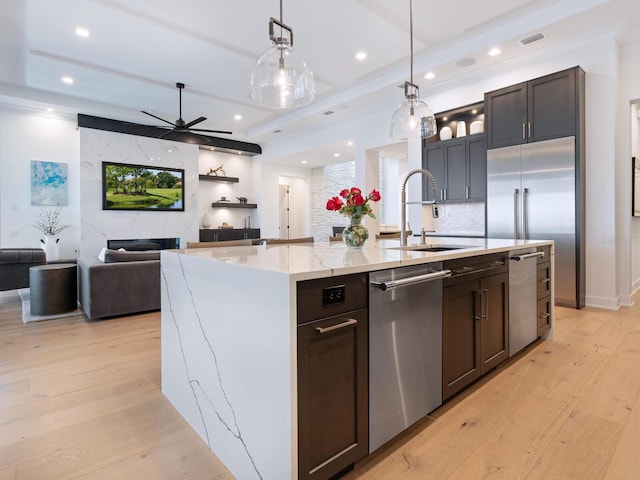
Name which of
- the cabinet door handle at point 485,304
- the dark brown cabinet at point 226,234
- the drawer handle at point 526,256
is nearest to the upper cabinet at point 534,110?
the drawer handle at point 526,256

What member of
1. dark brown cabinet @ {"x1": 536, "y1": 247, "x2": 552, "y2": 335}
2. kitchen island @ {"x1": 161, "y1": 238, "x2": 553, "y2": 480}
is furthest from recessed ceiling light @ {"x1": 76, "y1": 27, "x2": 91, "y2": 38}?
dark brown cabinet @ {"x1": 536, "y1": 247, "x2": 552, "y2": 335}

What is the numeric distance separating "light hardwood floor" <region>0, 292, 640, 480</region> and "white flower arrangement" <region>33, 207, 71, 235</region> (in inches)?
181

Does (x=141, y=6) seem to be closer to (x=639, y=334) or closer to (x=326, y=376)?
(x=326, y=376)

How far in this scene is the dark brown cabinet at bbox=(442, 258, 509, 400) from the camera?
6.14 ft

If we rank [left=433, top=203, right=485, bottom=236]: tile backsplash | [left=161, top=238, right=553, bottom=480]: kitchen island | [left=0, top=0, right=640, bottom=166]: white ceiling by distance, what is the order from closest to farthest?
1. [left=161, top=238, right=553, bottom=480]: kitchen island
2. [left=0, top=0, right=640, bottom=166]: white ceiling
3. [left=433, top=203, right=485, bottom=236]: tile backsplash

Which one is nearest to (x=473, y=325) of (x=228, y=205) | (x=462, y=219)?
(x=462, y=219)

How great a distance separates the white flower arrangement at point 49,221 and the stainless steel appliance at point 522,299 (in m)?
7.53

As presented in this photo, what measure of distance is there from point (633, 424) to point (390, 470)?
50.9 inches

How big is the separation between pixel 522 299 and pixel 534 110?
9.33 feet

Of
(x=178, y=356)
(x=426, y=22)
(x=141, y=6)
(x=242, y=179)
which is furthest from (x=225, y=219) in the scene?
(x=178, y=356)

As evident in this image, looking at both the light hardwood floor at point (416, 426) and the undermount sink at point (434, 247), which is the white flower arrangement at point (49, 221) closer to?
the light hardwood floor at point (416, 426)

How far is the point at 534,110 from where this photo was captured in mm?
4273

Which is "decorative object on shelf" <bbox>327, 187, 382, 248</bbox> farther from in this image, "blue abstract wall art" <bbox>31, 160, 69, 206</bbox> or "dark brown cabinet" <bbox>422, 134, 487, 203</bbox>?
"blue abstract wall art" <bbox>31, 160, 69, 206</bbox>

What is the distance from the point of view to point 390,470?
1.45 meters
